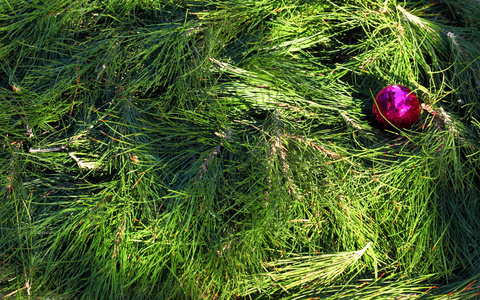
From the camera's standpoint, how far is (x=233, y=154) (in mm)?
896

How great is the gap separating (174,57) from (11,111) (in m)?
0.43

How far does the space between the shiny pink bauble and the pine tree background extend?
0.17ft

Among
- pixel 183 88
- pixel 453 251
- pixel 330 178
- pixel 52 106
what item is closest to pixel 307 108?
pixel 330 178

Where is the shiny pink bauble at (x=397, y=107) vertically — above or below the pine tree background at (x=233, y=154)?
above

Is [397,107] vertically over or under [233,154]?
over

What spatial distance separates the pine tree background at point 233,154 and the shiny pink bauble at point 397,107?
0.05m

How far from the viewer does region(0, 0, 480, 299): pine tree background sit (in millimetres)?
804

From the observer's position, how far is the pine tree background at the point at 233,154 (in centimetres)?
80

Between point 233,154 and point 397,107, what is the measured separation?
A: 0.40 meters

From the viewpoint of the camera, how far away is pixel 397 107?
872 mm

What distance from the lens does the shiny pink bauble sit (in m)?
0.87

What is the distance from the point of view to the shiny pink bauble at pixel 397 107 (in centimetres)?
87

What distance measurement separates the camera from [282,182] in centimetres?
84

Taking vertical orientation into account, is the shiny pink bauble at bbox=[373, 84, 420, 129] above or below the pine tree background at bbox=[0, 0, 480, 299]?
above
